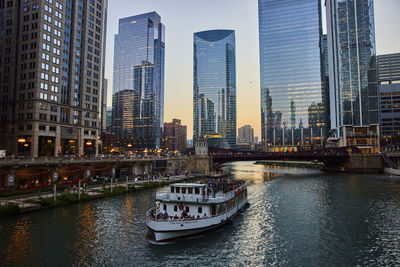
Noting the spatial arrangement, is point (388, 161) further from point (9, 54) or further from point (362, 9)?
point (9, 54)

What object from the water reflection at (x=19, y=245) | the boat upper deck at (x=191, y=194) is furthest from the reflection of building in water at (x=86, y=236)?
the boat upper deck at (x=191, y=194)

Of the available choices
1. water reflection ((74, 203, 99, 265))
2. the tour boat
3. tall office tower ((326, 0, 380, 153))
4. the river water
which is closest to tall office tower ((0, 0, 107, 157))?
water reflection ((74, 203, 99, 265))

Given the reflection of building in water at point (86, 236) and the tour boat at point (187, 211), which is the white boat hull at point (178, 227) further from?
the reflection of building in water at point (86, 236)

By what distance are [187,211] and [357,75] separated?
17457cm

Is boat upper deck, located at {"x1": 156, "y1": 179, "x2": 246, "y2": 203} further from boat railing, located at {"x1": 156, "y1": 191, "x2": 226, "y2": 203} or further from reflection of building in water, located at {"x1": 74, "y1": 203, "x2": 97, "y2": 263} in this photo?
reflection of building in water, located at {"x1": 74, "y1": 203, "x2": 97, "y2": 263}

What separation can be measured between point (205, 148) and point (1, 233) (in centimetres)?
9247

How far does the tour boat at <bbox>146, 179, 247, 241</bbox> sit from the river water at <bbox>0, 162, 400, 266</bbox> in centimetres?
122

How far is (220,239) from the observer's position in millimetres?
33625

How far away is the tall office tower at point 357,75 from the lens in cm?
16875

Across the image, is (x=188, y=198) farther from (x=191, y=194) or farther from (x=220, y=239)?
(x=220, y=239)

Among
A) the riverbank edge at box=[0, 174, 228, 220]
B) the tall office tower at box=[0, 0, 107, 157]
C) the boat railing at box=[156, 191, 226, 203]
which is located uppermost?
the tall office tower at box=[0, 0, 107, 157]

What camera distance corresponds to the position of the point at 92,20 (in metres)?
124

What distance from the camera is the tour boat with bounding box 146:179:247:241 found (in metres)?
32.3

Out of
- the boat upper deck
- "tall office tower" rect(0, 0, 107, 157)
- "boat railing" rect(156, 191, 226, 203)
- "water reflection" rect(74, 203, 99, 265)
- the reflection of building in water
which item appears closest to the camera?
"water reflection" rect(74, 203, 99, 265)
